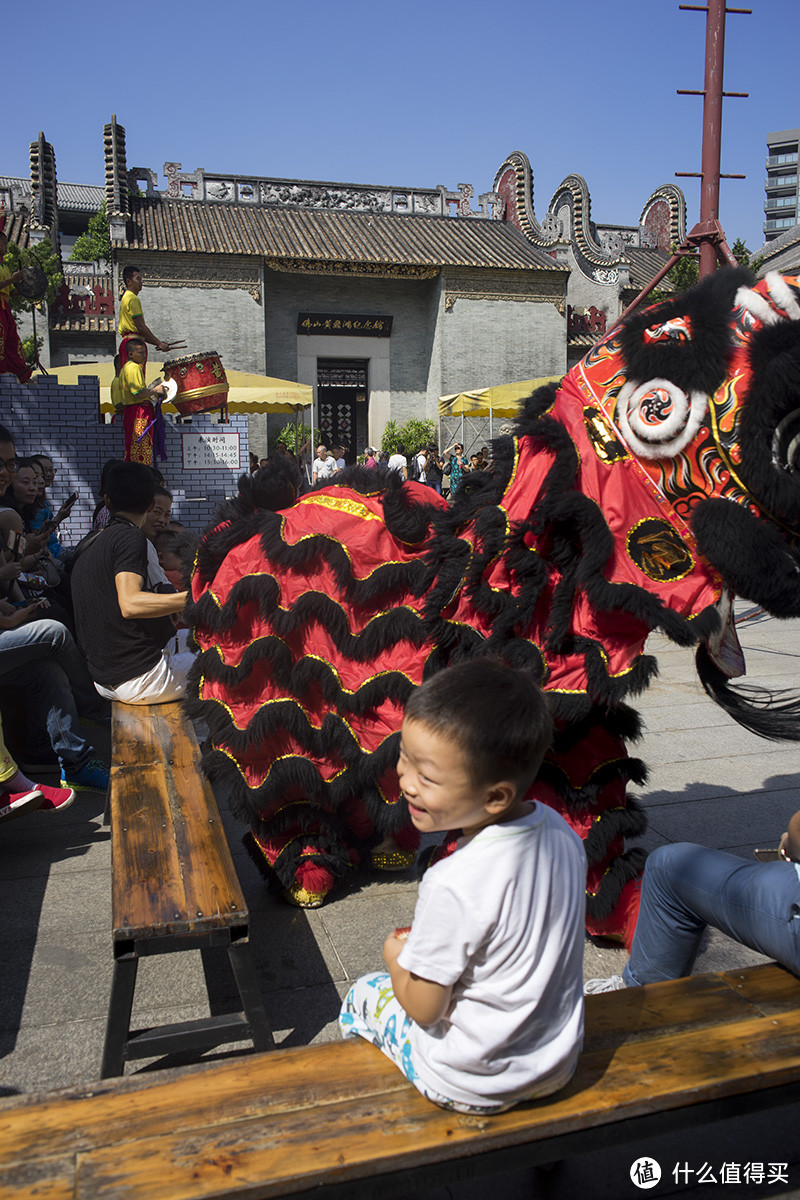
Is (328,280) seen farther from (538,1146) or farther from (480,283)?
(538,1146)

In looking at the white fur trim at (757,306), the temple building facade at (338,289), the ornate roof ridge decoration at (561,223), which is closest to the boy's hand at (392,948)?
the white fur trim at (757,306)

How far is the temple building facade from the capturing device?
850 inches

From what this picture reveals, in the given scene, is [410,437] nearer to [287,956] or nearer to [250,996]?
[287,956]

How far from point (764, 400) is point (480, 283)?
2290 centimetres

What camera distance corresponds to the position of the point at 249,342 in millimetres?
22000

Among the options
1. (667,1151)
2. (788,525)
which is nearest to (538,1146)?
(667,1151)

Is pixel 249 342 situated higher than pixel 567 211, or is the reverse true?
pixel 567 211

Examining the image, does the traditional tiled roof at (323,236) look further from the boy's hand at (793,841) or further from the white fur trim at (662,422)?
the boy's hand at (793,841)

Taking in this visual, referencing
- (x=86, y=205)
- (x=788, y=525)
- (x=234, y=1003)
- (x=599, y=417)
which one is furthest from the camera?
(x=86, y=205)

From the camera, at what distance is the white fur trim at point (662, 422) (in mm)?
2090

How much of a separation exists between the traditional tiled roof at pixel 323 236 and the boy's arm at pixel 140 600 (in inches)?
777

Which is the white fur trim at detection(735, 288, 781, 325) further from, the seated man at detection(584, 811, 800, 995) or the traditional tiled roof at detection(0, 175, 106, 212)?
the traditional tiled roof at detection(0, 175, 106, 212)

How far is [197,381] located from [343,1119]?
8275 mm

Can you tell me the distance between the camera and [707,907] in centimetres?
195
